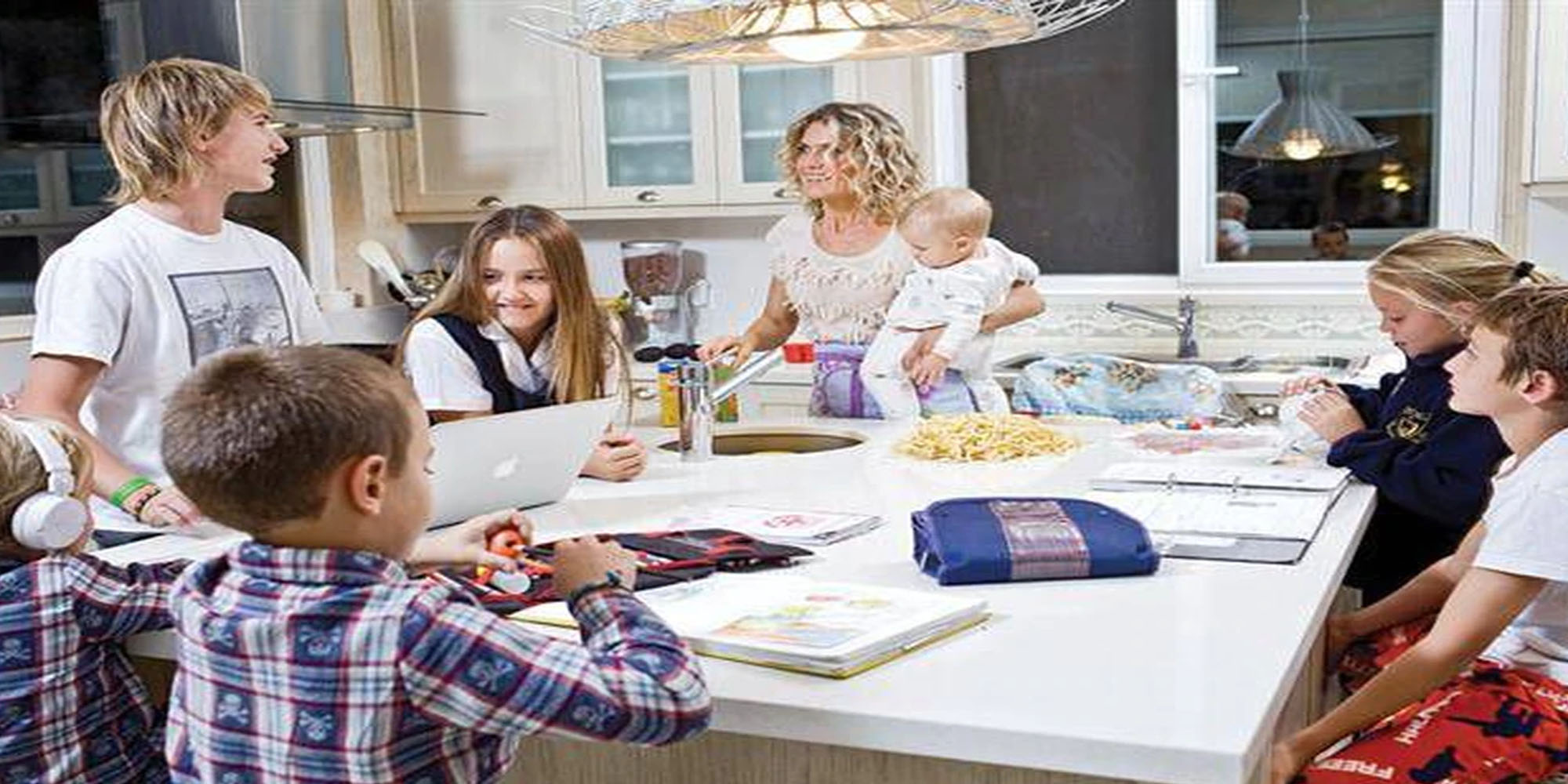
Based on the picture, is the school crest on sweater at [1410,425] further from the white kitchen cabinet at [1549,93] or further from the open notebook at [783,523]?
the white kitchen cabinet at [1549,93]

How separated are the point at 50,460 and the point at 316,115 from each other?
2625 millimetres

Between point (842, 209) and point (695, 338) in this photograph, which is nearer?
point (842, 209)

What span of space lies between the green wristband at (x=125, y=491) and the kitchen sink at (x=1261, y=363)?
2.43 m

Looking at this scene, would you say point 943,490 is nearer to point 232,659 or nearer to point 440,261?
point 232,659

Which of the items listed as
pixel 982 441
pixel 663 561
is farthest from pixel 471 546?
pixel 982 441

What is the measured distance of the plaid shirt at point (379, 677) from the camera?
122cm

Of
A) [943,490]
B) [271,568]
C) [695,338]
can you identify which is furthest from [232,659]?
[695,338]

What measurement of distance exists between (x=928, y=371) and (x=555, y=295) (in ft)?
2.90

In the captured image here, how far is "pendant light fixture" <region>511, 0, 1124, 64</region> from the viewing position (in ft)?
6.93

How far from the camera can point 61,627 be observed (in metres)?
1.50

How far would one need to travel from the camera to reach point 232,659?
127cm

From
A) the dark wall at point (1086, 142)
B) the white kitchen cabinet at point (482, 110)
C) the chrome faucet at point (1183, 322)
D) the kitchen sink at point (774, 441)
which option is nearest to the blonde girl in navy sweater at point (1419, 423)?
the kitchen sink at point (774, 441)

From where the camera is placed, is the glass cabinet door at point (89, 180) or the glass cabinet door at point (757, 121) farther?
the glass cabinet door at point (757, 121)

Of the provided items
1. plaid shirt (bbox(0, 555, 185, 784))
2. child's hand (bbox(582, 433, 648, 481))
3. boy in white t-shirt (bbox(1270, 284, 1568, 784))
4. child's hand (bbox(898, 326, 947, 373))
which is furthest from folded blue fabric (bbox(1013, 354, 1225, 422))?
plaid shirt (bbox(0, 555, 185, 784))
